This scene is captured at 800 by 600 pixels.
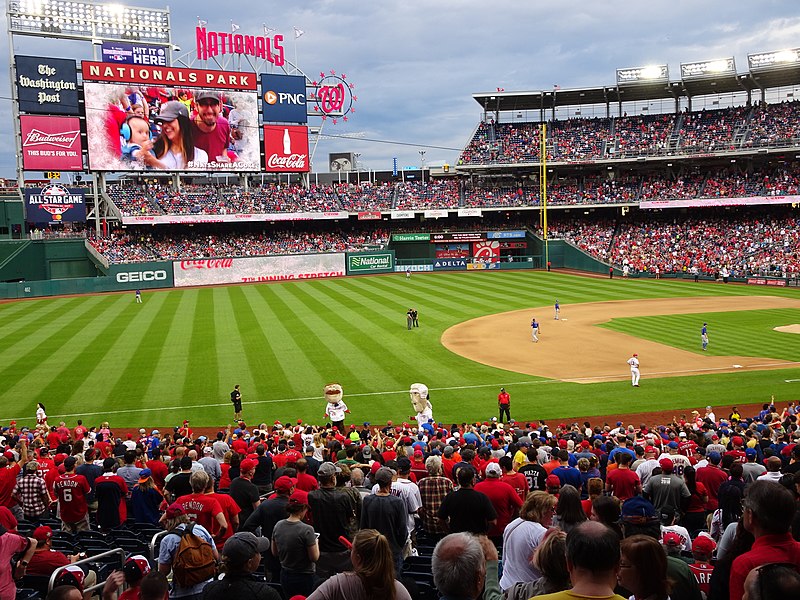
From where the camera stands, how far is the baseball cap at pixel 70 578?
5.52 metres

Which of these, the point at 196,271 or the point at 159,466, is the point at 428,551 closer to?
the point at 159,466

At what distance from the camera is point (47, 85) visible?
57.7m

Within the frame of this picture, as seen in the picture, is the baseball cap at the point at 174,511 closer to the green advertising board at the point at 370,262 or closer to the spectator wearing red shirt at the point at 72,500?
the spectator wearing red shirt at the point at 72,500

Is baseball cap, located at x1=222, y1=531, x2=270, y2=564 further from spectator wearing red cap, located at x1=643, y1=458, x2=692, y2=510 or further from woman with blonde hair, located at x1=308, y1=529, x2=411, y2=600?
spectator wearing red cap, located at x1=643, y1=458, x2=692, y2=510

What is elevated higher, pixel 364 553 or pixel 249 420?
pixel 364 553

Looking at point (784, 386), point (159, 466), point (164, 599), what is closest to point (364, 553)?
point (164, 599)

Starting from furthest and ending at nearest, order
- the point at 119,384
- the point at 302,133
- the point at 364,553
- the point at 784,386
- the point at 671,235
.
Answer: the point at 302,133, the point at 671,235, the point at 119,384, the point at 784,386, the point at 364,553

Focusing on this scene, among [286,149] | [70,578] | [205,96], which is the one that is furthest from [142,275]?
[70,578]

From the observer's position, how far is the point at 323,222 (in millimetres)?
75625

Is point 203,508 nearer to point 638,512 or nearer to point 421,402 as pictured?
point 638,512

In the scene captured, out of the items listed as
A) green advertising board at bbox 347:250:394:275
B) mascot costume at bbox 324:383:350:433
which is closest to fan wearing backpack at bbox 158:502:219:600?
mascot costume at bbox 324:383:350:433

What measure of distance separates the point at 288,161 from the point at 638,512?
66.5m

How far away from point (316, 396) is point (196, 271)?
4073 cm

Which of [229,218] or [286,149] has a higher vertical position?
[286,149]
